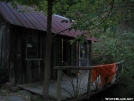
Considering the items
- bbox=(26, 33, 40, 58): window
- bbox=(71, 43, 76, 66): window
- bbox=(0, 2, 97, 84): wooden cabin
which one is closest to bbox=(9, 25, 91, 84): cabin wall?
bbox=(0, 2, 97, 84): wooden cabin

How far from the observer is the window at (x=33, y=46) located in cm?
841

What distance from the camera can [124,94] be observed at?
8.98m

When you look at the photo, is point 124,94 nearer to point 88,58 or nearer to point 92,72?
point 92,72

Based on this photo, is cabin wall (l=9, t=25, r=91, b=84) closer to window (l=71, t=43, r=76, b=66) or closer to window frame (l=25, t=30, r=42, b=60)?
window frame (l=25, t=30, r=42, b=60)

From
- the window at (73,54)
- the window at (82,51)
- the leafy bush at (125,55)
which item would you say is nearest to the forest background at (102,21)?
the leafy bush at (125,55)

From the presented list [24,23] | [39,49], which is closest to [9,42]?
[24,23]

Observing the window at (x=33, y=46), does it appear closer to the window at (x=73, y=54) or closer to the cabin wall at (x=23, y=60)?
the cabin wall at (x=23, y=60)

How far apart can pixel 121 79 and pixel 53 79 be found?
3978 millimetres

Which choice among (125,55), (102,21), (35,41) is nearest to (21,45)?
(35,41)

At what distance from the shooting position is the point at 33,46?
871cm

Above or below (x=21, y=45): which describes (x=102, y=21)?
above

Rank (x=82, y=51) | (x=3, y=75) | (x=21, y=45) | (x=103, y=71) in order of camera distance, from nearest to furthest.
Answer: (x=3, y=75)
(x=103, y=71)
(x=21, y=45)
(x=82, y=51)

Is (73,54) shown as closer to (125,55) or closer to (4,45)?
(125,55)

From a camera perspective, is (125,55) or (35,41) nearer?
(35,41)
